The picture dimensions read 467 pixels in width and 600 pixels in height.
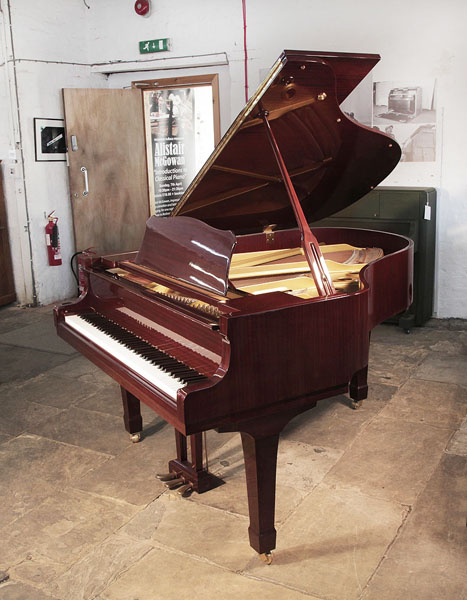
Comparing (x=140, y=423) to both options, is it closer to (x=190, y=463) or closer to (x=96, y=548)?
(x=190, y=463)

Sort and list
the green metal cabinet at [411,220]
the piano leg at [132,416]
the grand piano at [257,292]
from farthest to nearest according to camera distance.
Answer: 1. the green metal cabinet at [411,220]
2. the piano leg at [132,416]
3. the grand piano at [257,292]

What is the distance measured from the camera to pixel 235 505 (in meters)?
2.73

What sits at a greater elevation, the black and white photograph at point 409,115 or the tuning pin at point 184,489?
the black and white photograph at point 409,115

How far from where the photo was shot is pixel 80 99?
620 centimetres

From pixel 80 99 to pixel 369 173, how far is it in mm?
3620

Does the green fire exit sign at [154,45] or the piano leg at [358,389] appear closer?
the piano leg at [358,389]

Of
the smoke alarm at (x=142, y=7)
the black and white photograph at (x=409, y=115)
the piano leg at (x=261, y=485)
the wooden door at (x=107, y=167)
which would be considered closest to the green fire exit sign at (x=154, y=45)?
the smoke alarm at (x=142, y=7)

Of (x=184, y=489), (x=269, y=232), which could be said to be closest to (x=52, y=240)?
(x=269, y=232)

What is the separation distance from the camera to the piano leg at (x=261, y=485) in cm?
220

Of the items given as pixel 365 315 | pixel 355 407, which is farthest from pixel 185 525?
pixel 355 407

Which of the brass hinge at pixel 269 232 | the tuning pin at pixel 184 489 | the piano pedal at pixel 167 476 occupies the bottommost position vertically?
the tuning pin at pixel 184 489

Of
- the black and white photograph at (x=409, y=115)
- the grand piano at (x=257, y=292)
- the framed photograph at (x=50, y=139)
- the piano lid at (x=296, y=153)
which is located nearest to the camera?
the grand piano at (x=257, y=292)

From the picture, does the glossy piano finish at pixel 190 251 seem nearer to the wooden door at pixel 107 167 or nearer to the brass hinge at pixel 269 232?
the brass hinge at pixel 269 232

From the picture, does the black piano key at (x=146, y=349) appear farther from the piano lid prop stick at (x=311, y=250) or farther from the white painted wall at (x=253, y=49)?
the white painted wall at (x=253, y=49)
